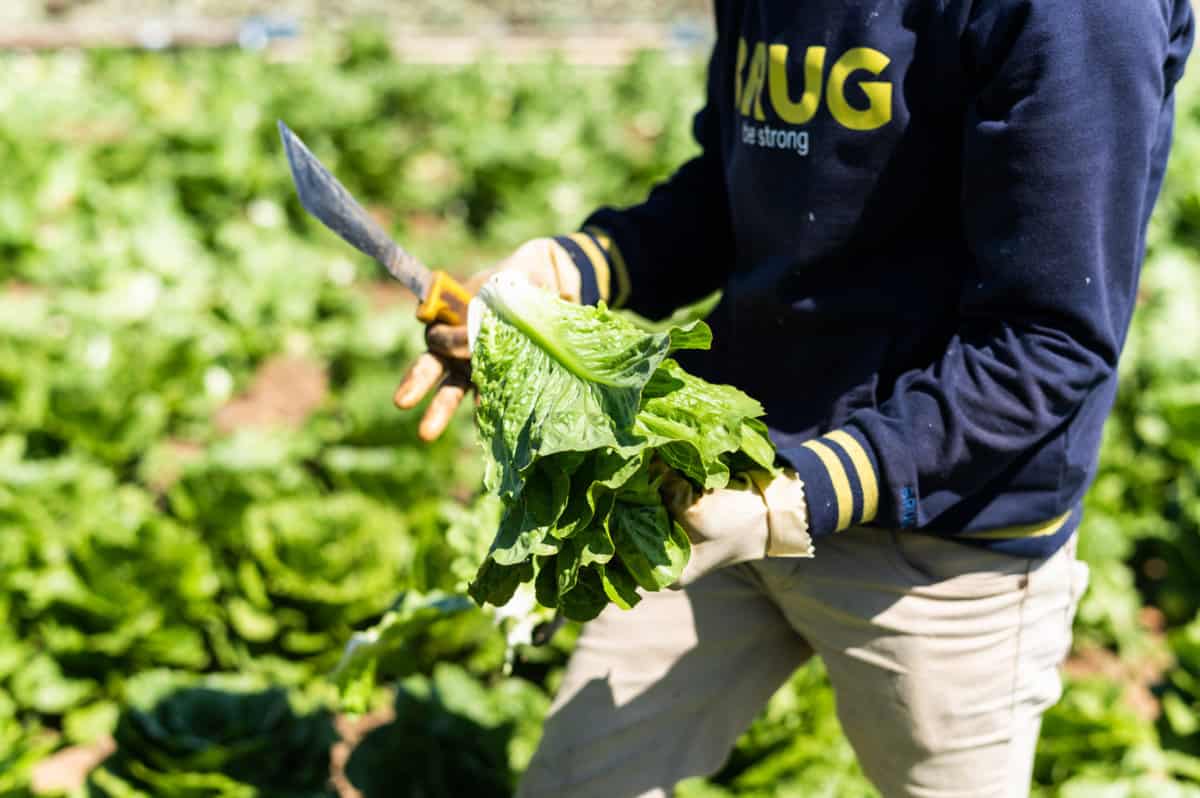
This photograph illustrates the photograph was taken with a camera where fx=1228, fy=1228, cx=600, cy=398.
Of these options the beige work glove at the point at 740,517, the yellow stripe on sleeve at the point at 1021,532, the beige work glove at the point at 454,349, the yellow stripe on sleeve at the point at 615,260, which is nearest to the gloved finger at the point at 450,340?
the beige work glove at the point at 454,349

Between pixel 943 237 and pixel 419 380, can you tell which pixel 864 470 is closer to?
pixel 943 237

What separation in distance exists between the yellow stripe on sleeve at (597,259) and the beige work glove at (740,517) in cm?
64

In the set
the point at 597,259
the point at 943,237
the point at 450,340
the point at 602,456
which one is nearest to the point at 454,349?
the point at 450,340

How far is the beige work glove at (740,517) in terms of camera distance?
1792mm

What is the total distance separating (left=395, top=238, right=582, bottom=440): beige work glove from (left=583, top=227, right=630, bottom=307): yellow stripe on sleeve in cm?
10

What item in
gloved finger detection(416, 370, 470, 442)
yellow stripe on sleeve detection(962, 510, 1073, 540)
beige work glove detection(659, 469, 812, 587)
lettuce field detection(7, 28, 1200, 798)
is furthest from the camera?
lettuce field detection(7, 28, 1200, 798)

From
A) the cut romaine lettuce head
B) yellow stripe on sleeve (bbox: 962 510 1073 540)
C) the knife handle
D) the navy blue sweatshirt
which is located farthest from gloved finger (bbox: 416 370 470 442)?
yellow stripe on sleeve (bbox: 962 510 1073 540)

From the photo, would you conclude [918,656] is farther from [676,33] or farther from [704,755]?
[676,33]

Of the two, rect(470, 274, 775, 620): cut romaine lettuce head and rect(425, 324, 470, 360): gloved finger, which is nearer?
rect(470, 274, 775, 620): cut romaine lettuce head

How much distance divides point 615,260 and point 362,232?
0.54 metres

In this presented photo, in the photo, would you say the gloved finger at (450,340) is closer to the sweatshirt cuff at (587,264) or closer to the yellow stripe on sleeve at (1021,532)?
the sweatshirt cuff at (587,264)

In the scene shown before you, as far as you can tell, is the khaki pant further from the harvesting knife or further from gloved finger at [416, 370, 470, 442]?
the harvesting knife

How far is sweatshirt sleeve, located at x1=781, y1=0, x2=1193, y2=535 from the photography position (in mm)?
1628

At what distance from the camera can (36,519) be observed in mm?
3725
